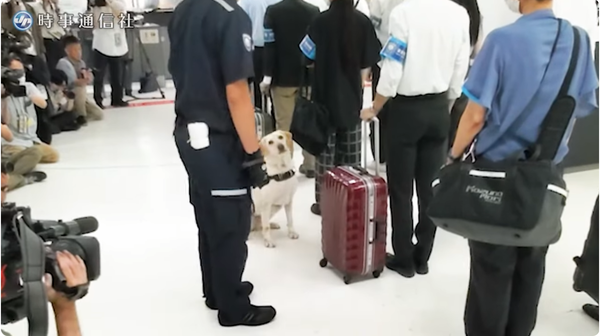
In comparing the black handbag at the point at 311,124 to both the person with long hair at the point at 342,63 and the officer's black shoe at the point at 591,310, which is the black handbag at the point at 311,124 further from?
the officer's black shoe at the point at 591,310

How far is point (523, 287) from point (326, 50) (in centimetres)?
174

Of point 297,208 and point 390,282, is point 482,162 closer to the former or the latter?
point 390,282

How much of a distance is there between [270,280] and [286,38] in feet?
5.92

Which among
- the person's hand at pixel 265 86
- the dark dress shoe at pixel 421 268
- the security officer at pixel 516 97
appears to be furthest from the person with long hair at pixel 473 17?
the person's hand at pixel 265 86

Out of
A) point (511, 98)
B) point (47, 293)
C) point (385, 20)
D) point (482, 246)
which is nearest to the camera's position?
point (47, 293)

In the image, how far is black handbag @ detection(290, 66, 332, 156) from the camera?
3549 millimetres

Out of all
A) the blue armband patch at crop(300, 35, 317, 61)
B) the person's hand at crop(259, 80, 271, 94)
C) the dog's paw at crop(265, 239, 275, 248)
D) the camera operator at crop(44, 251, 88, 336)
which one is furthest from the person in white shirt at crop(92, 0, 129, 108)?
the camera operator at crop(44, 251, 88, 336)

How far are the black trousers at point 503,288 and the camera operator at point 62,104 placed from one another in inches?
205

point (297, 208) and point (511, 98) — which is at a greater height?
point (511, 98)

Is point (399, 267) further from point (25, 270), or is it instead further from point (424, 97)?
point (25, 270)

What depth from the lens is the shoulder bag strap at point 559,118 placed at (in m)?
1.90

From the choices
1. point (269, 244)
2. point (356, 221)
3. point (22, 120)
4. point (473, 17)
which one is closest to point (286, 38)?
point (473, 17)

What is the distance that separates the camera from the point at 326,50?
3439mm

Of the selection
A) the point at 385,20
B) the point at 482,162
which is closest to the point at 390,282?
the point at 482,162
